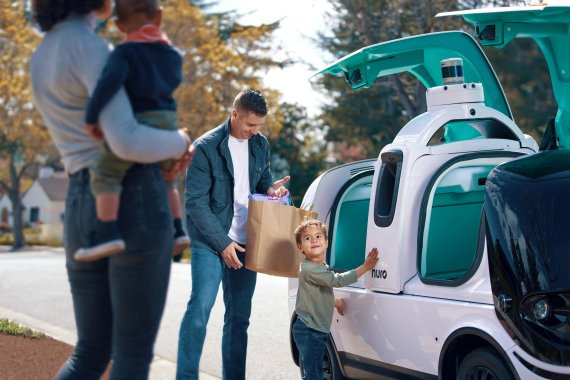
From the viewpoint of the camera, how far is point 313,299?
5.64 meters

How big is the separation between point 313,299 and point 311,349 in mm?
297

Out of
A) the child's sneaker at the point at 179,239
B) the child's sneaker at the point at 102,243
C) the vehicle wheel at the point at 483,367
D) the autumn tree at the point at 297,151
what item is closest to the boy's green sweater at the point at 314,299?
the vehicle wheel at the point at 483,367

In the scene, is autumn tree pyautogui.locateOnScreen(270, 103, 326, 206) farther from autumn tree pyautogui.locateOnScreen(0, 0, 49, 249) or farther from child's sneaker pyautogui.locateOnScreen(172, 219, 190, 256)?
child's sneaker pyautogui.locateOnScreen(172, 219, 190, 256)

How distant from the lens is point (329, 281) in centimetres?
553

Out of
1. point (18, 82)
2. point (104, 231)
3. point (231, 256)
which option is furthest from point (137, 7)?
point (18, 82)

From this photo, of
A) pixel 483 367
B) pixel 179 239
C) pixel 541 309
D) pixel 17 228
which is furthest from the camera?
pixel 17 228

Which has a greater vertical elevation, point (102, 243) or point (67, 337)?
point (102, 243)

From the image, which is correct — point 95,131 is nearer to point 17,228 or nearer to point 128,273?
point 128,273

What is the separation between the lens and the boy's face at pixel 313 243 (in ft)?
18.3

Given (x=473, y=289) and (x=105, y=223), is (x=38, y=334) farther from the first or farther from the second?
(x=105, y=223)

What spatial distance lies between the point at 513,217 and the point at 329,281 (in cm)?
137

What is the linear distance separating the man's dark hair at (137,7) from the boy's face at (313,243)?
Answer: 8.16 ft

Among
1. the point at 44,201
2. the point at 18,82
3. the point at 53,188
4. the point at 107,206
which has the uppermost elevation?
the point at 18,82

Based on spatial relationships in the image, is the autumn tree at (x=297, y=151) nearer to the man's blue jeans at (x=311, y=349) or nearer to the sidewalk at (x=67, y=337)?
the sidewalk at (x=67, y=337)
